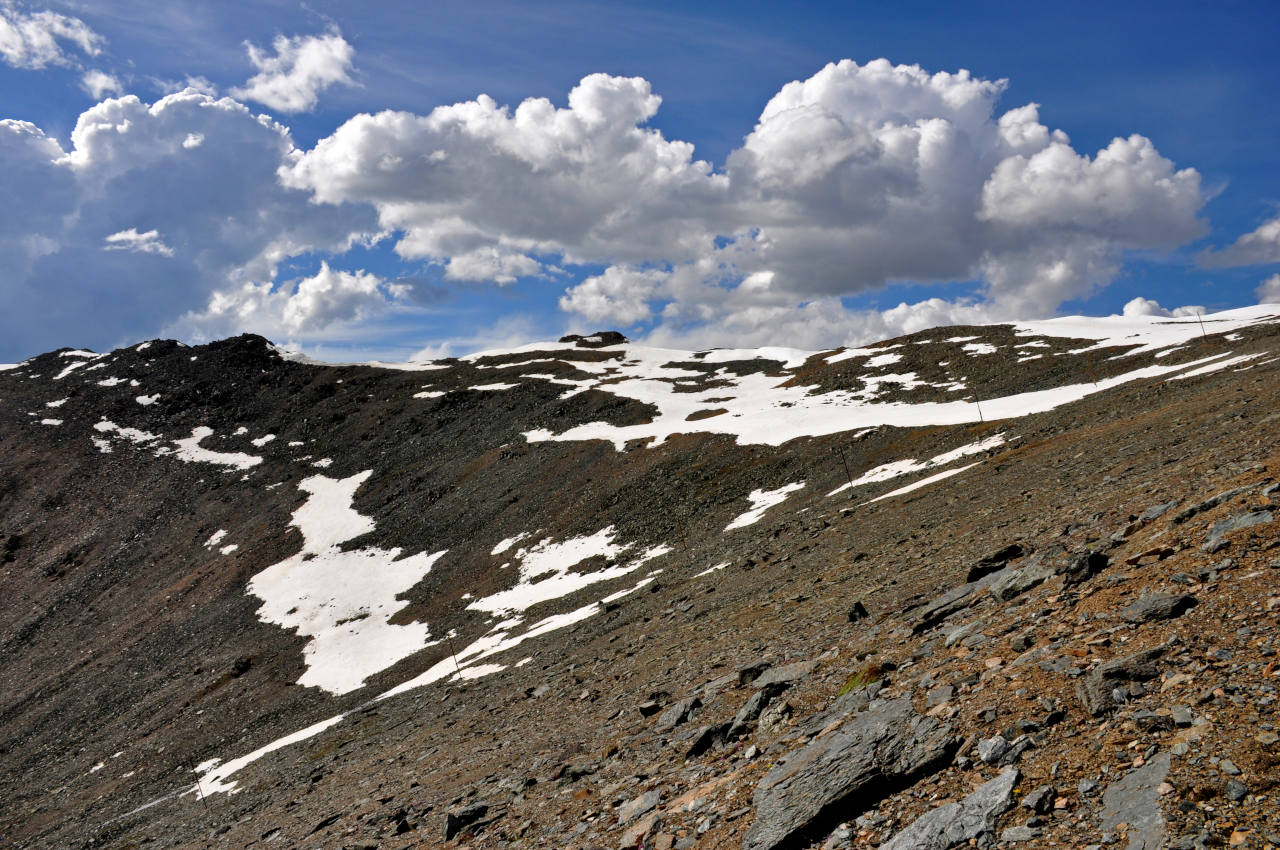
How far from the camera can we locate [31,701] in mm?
62656

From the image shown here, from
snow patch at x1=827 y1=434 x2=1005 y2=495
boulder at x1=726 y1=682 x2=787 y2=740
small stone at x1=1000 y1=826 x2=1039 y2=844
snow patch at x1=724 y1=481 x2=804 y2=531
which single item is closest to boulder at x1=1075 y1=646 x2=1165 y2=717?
small stone at x1=1000 y1=826 x2=1039 y2=844

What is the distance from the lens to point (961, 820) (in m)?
8.00

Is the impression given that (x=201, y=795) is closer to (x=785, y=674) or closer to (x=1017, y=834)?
(x=785, y=674)

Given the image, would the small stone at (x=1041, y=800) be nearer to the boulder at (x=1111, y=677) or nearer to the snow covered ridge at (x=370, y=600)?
the boulder at (x=1111, y=677)

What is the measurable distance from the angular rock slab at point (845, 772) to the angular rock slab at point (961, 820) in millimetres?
924

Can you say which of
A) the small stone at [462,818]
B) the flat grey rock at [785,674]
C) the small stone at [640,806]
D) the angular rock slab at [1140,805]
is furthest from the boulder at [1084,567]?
the small stone at [462,818]

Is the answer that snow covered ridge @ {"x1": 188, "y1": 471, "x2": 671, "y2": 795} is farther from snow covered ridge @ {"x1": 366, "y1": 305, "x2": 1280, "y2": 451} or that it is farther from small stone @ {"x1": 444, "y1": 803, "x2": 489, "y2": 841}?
small stone @ {"x1": 444, "y1": 803, "x2": 489, "y2": 841}

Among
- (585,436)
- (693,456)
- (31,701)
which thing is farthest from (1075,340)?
(31,701)

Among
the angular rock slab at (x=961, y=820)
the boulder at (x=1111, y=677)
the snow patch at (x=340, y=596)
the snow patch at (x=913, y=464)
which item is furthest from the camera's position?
the snow patch at (x=340, y=596)

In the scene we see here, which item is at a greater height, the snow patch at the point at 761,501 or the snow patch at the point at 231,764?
the snow patch at the point at 761,501

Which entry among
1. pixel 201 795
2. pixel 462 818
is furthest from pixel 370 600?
pixel 462 818

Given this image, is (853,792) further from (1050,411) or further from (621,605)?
(1050,411)

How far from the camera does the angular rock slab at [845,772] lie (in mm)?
9352

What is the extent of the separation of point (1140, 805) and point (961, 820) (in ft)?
5.84
